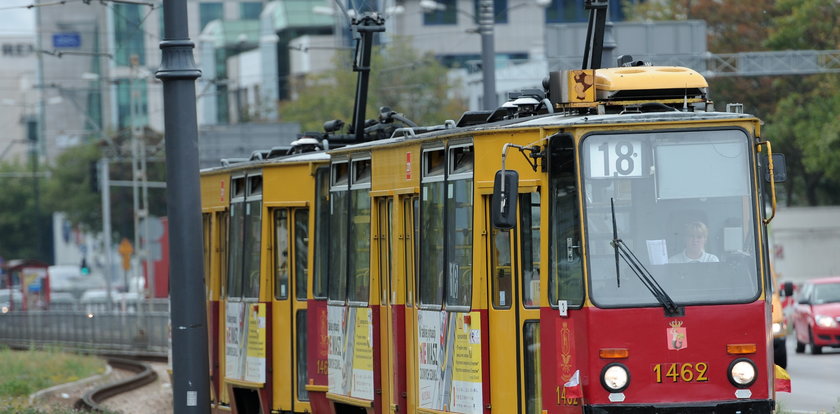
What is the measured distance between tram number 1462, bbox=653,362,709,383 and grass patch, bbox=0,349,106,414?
16.0m

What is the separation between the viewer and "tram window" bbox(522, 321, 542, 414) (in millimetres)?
11766

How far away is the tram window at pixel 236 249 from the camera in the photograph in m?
18.2

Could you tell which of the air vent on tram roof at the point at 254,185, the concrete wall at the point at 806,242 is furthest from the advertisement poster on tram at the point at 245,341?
the concrete wall at the point at 806,242

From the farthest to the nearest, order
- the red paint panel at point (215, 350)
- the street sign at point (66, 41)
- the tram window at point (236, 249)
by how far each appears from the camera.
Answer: the street sign at point (66, 41) < the red paint panel at point (215, 350) < the tram window at point (236, 249)

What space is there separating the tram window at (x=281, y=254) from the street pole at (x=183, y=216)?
12.7ft

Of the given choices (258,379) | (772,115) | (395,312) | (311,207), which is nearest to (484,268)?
(395,312)

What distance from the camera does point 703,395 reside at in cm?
1117

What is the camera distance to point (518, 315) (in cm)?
1188

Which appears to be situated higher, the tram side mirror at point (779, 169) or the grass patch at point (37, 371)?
the tram side mirror at point (779, 169)

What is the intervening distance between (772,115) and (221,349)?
1144 inches

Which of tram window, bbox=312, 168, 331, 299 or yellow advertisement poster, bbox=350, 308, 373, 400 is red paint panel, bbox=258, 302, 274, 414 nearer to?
tram window, bbox=312, 168, 331, 299

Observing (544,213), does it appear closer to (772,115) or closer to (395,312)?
(395,312)

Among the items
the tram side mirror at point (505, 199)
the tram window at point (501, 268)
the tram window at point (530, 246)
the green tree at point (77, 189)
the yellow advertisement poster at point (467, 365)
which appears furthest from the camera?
the green tree at point (77, 189)

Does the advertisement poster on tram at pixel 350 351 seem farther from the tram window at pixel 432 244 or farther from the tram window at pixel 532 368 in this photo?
the tram window at pixel 532 368
